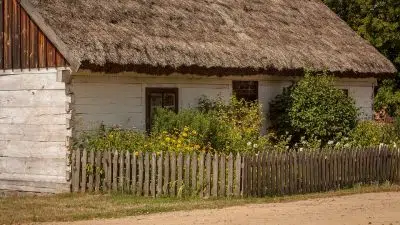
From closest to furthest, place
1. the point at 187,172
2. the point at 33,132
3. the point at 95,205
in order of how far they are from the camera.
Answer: the point at 95,205 → the point at 187,172 → the point at 33,132

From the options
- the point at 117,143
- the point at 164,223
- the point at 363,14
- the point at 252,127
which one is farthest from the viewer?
the point at 363,14

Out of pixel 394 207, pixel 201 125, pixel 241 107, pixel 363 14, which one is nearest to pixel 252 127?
pixel 241 107

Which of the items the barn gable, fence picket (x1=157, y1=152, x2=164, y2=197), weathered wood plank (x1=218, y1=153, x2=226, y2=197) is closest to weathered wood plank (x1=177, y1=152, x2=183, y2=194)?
fence picket (x1=157, y1=152, x2=164, y2=197)

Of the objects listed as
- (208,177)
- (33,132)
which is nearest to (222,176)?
(208,177)

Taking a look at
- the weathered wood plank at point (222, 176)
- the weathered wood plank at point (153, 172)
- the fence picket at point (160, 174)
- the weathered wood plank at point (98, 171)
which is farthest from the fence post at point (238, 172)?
the weathered wood plank at point (98, 171)

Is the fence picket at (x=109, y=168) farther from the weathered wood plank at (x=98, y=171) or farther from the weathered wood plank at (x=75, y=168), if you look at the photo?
the weathered wood plank at (x=75, y=168)

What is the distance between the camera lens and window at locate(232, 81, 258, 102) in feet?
72.2

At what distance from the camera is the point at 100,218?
1339cm

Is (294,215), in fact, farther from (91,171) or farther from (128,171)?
(91,171)

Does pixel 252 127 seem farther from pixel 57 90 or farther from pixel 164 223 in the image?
pixel 164 223

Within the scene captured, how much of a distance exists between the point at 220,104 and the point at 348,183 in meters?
4.01

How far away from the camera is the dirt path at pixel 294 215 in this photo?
1275 cm

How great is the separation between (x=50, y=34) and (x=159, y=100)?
11.9ft

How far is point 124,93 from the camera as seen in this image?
62.4 feet
